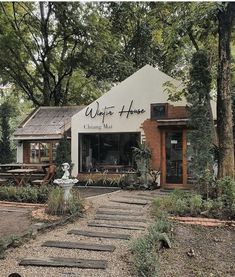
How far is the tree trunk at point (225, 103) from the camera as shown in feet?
31.5

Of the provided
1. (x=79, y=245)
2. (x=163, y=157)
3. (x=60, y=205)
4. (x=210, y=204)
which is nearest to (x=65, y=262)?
(x=79, y=245)

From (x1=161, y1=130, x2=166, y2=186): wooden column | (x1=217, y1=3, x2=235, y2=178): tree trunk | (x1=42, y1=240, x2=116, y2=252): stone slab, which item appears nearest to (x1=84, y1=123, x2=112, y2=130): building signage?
(x1=161, y1=130, x2=166, y2=186): wooden column

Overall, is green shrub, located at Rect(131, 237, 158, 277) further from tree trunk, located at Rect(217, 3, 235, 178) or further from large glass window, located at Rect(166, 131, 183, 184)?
large glass window, located at Rect(166, 131, 183, 184)

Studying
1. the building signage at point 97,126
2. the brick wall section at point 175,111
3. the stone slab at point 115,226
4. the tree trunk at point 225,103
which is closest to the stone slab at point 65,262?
the stone slab at point 115,226

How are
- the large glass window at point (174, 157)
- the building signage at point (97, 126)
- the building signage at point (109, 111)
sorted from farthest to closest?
the building signage at point (97, 126) < the building signage at point (109, 111) < the large glass window at point (174, 157)

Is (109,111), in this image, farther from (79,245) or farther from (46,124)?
(79,245)

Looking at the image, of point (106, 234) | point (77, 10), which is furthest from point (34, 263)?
point (77, 10)

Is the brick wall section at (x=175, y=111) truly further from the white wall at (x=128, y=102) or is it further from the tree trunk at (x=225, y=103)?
the tree trunk at (x=225, y=103)

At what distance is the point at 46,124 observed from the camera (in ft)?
57.9

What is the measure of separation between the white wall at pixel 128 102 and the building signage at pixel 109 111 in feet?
0.16

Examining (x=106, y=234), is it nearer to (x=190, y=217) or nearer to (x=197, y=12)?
(x=190, y=217)

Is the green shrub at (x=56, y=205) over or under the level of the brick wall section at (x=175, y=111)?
under

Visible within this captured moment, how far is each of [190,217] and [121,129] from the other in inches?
271

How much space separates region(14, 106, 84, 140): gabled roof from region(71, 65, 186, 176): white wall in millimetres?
1551
